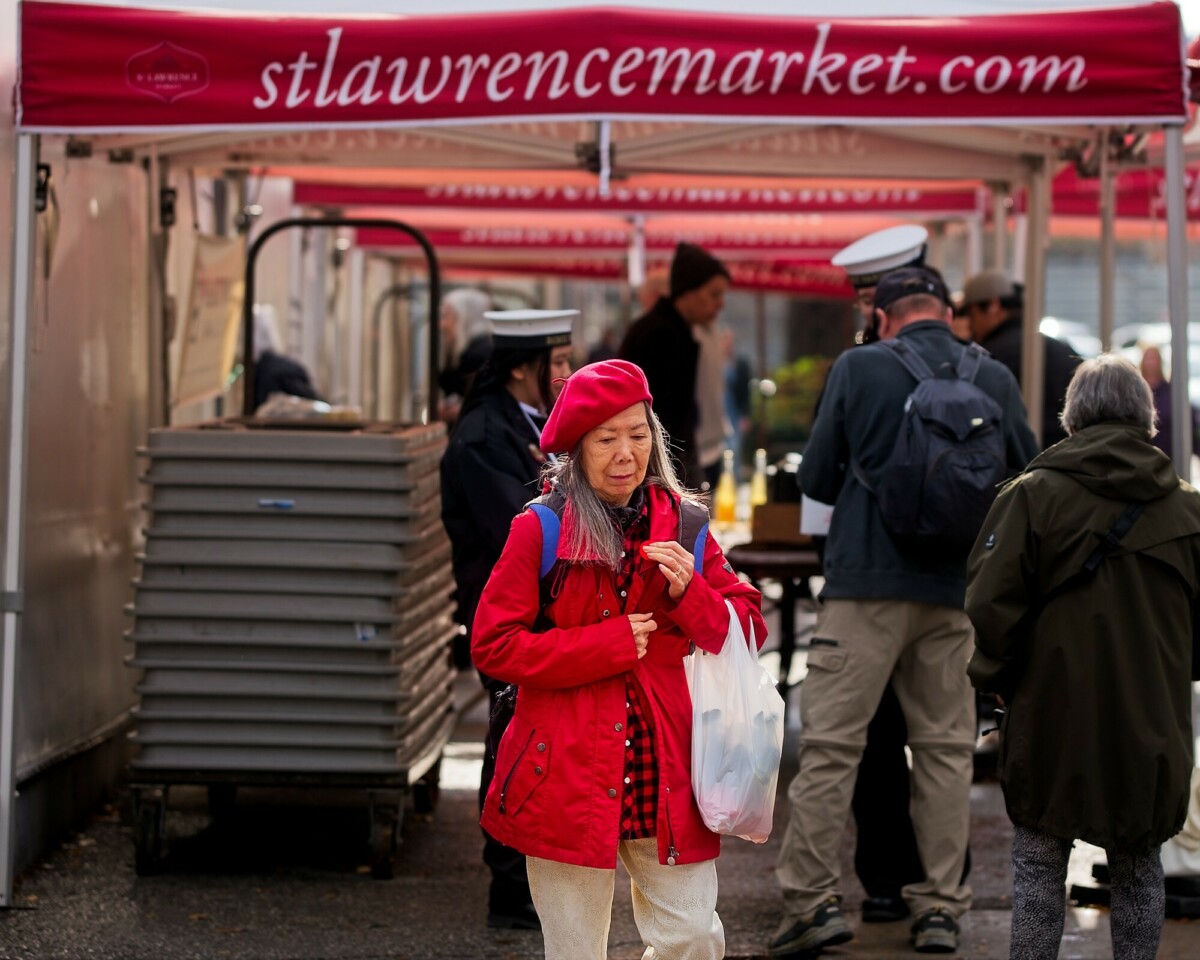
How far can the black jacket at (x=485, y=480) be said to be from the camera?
528 centimetres

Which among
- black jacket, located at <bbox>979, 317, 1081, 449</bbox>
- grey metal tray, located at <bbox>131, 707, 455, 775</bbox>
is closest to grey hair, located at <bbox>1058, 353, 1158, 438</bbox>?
grey metal tray, located at <bbox>131, 707, 455, 775</bbox>

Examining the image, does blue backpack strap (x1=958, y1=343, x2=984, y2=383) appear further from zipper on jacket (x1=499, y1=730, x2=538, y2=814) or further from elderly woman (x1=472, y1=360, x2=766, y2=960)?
zipper on jacket (x1=499, y1=730, x2=538, y2=814)

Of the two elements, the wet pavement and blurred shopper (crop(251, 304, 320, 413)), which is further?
blurred shopper (crop(251, 304, 320, 413))

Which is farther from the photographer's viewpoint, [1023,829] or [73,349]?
[73,349]

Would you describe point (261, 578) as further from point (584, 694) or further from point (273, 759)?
point (584, 694)

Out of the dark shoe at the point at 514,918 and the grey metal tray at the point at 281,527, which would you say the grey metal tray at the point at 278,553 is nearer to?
the grey metal tray at the point at 281,527

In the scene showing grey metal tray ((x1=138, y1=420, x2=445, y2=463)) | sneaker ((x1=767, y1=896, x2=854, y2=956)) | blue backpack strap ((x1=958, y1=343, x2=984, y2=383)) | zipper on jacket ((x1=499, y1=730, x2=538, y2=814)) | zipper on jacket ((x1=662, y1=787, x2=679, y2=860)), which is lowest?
sneaker ((x1=767, y1=896, x2=854, y2=956))

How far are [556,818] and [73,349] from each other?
3.77 m

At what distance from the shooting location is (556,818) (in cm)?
373

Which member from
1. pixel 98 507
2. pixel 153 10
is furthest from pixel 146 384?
pixel 153 10

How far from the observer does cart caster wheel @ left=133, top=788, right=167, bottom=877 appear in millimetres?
6051

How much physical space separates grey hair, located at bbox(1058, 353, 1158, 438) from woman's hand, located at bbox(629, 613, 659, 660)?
1.35 metres

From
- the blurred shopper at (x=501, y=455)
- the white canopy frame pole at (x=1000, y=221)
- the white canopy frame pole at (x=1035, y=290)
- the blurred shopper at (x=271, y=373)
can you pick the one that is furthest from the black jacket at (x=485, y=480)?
the blurred shopper at (x=271, y=373)

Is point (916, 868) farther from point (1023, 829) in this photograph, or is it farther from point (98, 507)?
point (98, 507)
